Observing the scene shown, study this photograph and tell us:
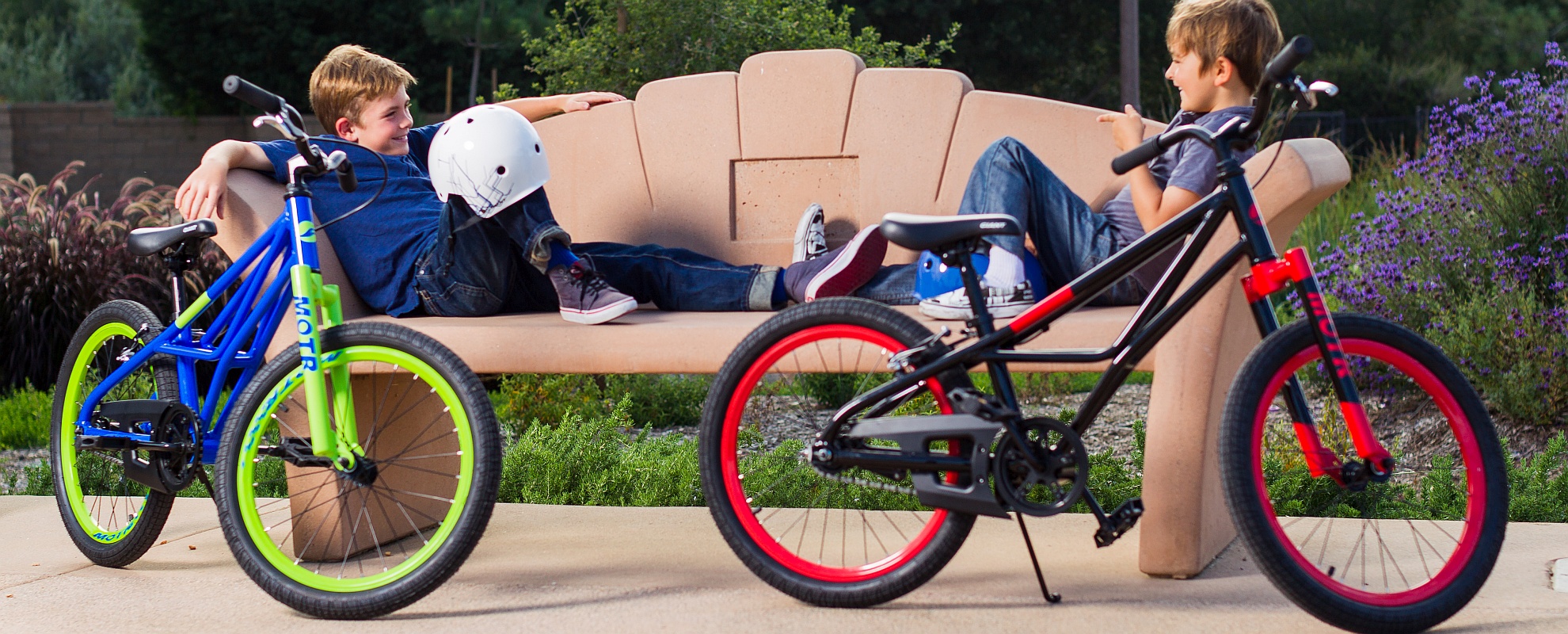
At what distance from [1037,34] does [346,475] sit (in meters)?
19.8

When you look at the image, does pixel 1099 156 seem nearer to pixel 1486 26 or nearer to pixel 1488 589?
pixel 1488 589

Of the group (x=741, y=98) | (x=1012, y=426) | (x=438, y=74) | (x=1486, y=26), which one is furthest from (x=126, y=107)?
(x=1486, y=26)

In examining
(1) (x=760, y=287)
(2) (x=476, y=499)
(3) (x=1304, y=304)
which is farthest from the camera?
(1) (x=760, y=287)

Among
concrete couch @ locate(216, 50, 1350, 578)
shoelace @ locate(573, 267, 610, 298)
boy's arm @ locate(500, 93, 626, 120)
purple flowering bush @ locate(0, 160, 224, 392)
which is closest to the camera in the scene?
concrete couch @ locate(216, 50, 1350, 578)

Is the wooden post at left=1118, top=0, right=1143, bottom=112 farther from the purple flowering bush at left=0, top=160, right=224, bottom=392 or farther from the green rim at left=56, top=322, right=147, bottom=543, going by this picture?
the green rim at left=56, top=322, right=147, bottom=543

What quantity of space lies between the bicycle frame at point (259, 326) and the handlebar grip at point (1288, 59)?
182 centimetres

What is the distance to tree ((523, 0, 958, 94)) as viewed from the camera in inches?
262

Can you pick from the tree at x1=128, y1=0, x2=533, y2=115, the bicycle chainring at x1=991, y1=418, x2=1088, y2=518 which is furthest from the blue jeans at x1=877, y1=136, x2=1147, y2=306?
the tree at x1=128, y1=0, x2=533, y2=115

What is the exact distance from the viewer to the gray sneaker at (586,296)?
9.37 feet

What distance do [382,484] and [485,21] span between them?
12.9m

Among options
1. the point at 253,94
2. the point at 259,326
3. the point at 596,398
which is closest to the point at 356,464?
the point at 259,326

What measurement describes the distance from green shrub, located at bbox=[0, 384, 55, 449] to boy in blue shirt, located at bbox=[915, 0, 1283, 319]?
165 inches

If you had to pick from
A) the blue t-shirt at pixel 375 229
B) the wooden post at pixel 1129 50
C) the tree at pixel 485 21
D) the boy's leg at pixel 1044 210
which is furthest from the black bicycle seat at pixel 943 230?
the tree at pixel 485 21

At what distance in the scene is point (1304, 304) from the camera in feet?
7.48
